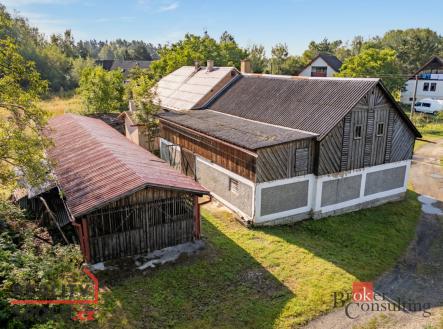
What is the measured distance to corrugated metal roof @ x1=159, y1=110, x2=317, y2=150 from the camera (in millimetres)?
20156

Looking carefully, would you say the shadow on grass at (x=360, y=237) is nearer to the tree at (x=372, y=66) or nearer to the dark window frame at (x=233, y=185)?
the dark window frame at (x=233, y=185)

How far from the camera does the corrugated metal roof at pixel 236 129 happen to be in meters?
20.2

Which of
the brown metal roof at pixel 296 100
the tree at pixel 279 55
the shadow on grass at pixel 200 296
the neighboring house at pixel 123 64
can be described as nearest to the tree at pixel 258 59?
the tree at pixel 279 55

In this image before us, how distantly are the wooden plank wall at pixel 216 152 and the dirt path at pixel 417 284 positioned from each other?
844 cm

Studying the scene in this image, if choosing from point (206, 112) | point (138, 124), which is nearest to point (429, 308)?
point (206, 112)

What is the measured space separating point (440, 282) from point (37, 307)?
55.7ft

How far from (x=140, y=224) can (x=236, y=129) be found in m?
10.2

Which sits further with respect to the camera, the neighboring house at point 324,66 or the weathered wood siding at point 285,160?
the neighboring house at point 324,66

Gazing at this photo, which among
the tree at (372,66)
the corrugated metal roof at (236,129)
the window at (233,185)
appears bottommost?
the window at (233,185)

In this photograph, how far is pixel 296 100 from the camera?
25.4 metres

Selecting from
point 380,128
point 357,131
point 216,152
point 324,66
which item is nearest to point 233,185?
point 216,152

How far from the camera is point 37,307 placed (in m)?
10.7

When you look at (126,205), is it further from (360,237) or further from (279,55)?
(279,55)

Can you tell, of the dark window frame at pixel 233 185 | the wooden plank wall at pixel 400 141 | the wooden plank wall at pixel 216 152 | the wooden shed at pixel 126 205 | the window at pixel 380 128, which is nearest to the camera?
the wooden shed at pixel 126 205
